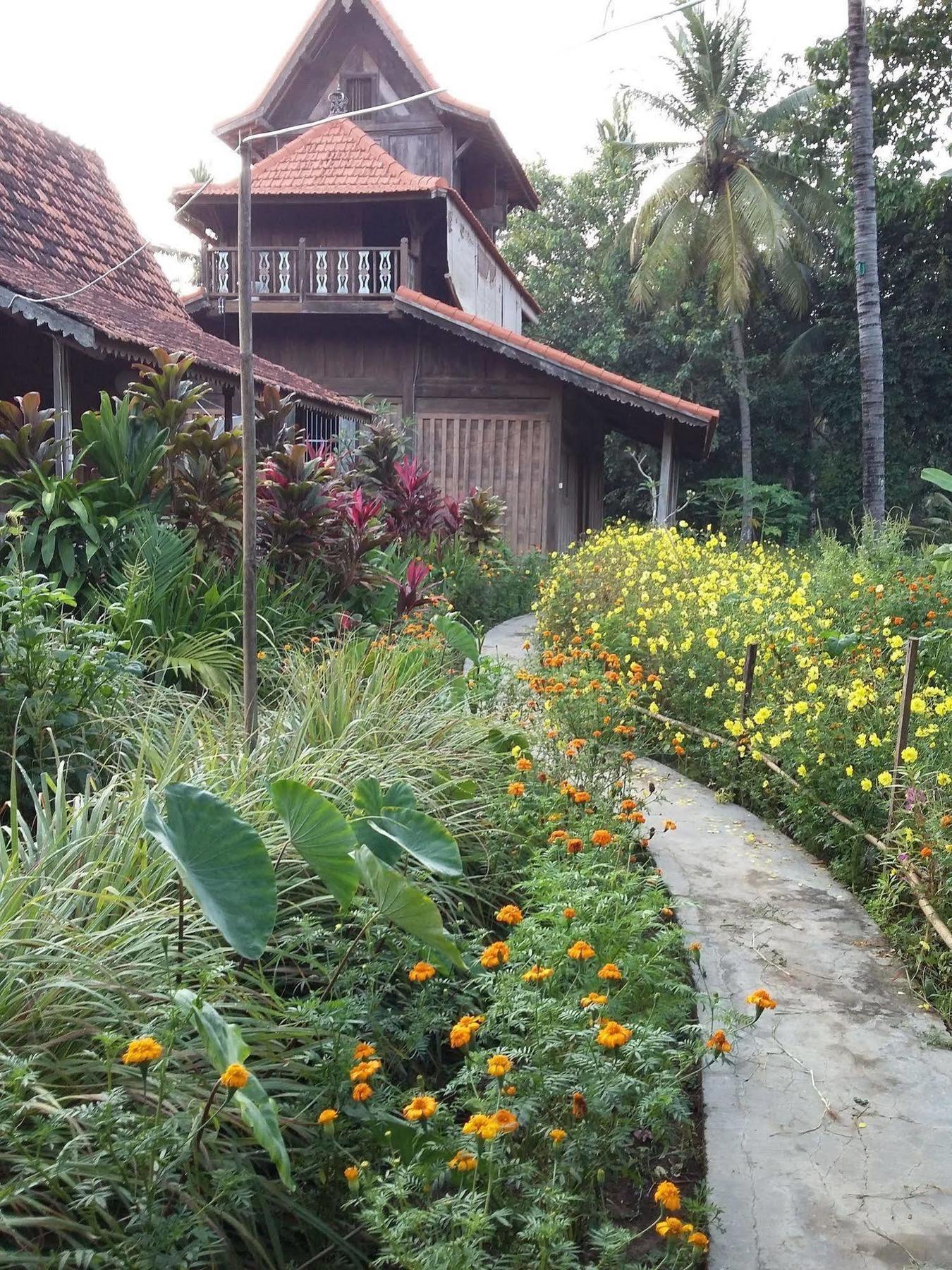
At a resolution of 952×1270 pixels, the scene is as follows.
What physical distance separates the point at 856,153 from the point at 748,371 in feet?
47.8

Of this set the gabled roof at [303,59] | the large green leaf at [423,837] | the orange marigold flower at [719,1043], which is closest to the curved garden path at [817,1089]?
the orange marigold flower at [719,1043]

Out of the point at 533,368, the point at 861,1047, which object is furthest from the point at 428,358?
the point at 861,1047

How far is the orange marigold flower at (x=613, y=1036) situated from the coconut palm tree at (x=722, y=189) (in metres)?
23.6

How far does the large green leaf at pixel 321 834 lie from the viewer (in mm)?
2266

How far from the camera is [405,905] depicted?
7.79ft

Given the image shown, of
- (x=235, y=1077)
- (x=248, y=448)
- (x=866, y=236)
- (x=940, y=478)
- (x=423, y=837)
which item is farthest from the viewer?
(x=866, y=236)

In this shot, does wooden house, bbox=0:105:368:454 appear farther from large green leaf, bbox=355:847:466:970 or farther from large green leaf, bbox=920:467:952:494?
large green leaf, bbox=355:847:466:970

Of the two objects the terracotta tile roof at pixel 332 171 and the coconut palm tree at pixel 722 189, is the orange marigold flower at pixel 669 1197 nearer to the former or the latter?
the terracotta tile roof at pixel 332 171

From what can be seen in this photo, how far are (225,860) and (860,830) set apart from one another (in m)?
2.71

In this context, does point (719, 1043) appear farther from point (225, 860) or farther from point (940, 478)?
point (940, 478)

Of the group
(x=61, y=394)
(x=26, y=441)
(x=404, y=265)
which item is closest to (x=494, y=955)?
(x=26, y=441)

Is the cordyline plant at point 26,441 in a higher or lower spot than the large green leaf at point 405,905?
higher

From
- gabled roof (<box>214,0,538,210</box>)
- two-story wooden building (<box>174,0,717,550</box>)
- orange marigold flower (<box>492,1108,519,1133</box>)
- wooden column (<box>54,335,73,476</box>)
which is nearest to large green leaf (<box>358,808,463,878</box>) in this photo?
orange marigold flower (<box>492,1108,519,1133</box>)

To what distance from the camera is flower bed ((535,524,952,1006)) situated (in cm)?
370
